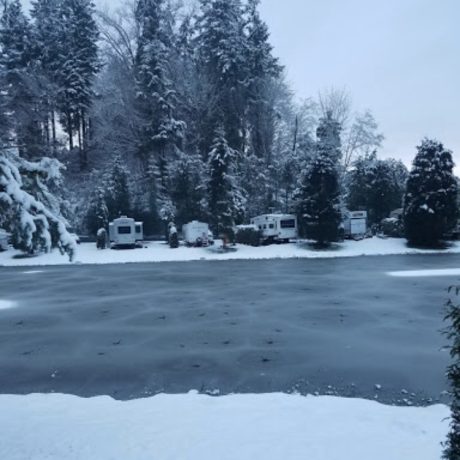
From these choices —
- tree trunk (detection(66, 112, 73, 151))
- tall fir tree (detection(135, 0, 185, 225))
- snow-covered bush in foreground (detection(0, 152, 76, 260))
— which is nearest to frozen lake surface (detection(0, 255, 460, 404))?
snow-covered bush in foreground (detection(0, 152, 76, 260))

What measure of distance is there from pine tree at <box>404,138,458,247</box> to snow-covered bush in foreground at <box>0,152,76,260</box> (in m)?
29.8

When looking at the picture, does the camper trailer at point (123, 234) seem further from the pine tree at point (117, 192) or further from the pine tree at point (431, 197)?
the pine tree at point (431, 197)

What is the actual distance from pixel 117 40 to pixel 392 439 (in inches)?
1969

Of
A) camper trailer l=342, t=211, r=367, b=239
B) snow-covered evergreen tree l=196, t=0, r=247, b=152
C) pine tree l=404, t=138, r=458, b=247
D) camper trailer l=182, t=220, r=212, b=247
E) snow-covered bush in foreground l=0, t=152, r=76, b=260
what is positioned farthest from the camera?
snow-covered evergreen tree l=196, t=0, r=247, b=152

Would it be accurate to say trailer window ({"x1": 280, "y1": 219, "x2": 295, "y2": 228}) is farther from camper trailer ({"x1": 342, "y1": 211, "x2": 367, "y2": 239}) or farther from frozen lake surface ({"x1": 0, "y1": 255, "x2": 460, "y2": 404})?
frozen lake surface ({"x1": 0, "y1": 255, "x2": 460, "y2": 404})

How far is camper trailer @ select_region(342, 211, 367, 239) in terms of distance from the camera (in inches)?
1371

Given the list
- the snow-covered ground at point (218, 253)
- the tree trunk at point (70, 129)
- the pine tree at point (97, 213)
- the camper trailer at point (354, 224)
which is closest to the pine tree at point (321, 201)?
the snow-covered ground at point (218, 253)

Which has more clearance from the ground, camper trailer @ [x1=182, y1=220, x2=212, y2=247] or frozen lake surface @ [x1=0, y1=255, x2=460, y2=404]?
camper trailer @ [x1=182, y1=220, x2=212, y2=247]

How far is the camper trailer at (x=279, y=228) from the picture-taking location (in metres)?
33.3

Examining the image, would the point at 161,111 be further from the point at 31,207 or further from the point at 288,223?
the point at 31,207

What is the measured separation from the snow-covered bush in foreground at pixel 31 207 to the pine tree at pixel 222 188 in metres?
26.9

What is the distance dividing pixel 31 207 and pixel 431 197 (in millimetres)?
31246

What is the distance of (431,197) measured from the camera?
31062 mm

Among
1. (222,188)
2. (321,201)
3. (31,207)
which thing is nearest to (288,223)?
(321,201)
